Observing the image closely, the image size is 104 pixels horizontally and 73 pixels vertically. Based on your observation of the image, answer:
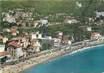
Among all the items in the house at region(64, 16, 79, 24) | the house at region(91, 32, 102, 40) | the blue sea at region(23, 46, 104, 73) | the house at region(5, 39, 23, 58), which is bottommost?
the blue sea at region(23, 46, 104, 73)

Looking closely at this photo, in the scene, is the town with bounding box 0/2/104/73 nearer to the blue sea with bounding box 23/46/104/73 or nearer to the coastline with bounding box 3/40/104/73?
the coastline with bounding box 3/40/104/73

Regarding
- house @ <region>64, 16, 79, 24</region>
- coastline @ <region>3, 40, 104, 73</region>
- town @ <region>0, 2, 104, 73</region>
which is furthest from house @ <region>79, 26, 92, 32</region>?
coastline @ <region>3, 40, 104, 73</region>

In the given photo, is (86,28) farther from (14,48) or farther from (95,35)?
(14,48)

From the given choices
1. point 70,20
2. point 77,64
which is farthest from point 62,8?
point 77,64

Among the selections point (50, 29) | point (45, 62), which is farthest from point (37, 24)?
point (45, 62)

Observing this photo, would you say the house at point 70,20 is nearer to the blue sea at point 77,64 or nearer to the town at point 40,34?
the town at point 40,34

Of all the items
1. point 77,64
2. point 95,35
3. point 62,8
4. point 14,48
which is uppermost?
point 62,8

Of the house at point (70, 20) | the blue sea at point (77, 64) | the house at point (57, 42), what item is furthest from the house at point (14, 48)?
the house at point (70, 20)

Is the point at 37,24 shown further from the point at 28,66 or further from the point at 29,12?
the point at 28,66

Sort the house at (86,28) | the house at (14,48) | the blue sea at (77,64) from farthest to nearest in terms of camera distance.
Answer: the house at (86,28) < the house at (14,48) < the blue sea at (77,64)
